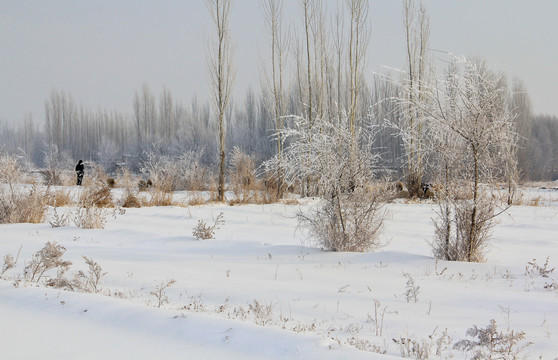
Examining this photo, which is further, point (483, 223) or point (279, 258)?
point (279, 258)

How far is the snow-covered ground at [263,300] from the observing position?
9.26 ft

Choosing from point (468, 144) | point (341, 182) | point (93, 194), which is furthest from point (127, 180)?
point (468, 144)

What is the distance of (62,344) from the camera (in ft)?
9.30

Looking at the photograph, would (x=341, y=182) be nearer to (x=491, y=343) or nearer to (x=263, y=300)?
(x=263, y=300)

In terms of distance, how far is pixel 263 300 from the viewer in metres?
4.34

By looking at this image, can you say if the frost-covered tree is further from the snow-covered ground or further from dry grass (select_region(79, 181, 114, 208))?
dry grass (select_region(79, 181, 114, 208))

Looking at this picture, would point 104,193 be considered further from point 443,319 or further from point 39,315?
point 443,319

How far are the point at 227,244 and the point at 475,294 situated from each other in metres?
4.46

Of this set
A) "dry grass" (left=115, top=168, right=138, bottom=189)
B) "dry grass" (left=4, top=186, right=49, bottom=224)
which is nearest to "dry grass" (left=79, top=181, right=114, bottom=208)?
"dry grass" (left=4, top=186, right=49, bottom=224)

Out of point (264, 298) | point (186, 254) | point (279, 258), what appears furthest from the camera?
point (186, 254)

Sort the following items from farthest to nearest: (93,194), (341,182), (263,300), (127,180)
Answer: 1. (127,180)
2. (93,194)
3. (341,182)
4. (263,300)

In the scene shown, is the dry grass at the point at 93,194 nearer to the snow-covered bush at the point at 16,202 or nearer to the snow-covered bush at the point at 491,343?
the snow-covered bush at the point at 16,202

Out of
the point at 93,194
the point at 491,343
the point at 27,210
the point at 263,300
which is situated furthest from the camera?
the point at 93,194

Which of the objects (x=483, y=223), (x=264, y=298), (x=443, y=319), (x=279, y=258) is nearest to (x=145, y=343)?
(x=264, y=298)
